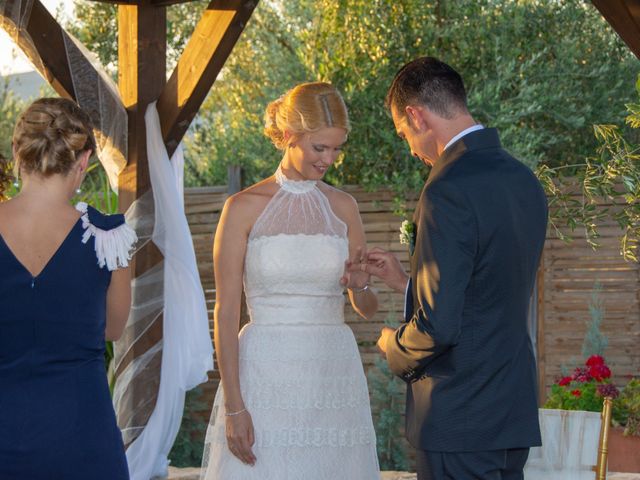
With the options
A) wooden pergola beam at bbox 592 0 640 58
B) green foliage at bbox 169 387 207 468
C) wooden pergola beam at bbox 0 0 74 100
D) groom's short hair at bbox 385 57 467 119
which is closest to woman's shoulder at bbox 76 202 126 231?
groom's short hair at bbox 385 57 467 119

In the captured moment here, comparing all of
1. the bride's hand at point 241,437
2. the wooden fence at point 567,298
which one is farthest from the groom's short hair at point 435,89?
the wooden fence at point 567,298

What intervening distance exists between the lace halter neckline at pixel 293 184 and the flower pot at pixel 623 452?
1.99 metres

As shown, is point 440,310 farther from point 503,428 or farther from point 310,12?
point 310,12

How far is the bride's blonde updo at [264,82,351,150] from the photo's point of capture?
3.26 meters

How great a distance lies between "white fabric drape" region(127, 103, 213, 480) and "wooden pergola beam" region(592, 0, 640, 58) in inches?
98.9

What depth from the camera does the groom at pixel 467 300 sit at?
7.52ft

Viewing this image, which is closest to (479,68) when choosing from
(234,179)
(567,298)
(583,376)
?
(567,298)

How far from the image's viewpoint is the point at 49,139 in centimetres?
250

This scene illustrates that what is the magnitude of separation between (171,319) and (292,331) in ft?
8.28

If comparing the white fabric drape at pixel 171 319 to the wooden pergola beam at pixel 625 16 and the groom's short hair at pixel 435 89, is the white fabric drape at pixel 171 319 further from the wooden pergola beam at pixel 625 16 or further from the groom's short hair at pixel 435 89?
the groom's short hair at pixel 435 89

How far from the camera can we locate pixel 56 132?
8.22ft

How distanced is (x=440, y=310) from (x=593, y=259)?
18.7 ft

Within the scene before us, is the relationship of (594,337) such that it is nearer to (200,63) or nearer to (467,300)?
(200,63)

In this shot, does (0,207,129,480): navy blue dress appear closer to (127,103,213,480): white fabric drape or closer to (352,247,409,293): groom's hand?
(352,247,409,293): groom's hand
